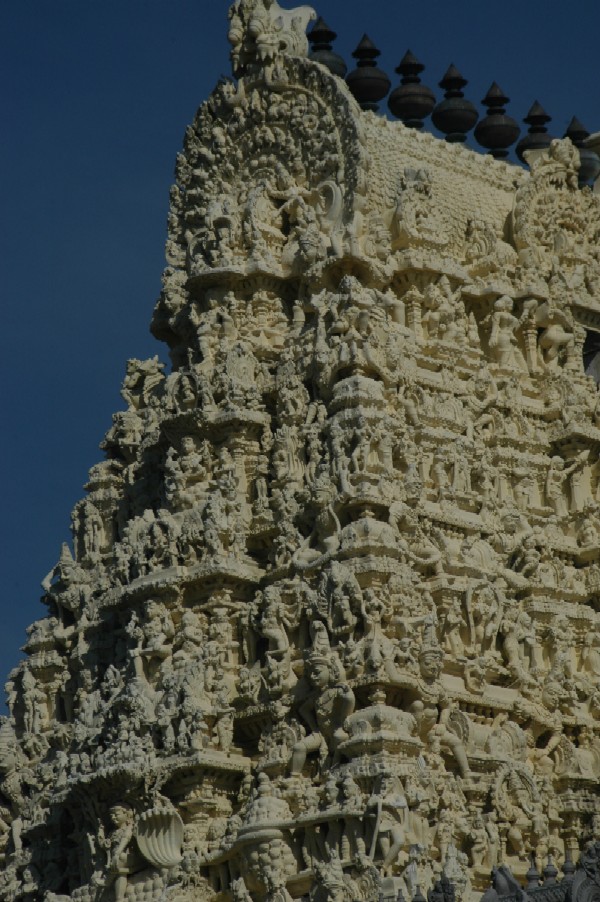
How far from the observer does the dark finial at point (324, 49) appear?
5275 centimetres

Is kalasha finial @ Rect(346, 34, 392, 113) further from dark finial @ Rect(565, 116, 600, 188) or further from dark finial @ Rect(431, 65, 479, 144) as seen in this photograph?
dark finial @ Rect(565, 116, 600, 188)

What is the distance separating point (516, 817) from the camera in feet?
147

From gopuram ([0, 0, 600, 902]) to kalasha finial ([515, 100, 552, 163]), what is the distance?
7.87ft

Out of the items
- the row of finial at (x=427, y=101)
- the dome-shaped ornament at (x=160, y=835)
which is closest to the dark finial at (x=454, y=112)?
the row of finial at (x=427, y=101)

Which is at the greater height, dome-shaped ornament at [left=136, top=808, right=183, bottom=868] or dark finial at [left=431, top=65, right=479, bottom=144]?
dark finial at [left=431, top=65, right=479, bottom=144]

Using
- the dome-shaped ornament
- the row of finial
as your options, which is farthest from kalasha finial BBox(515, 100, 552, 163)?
the dome-shaped ornament

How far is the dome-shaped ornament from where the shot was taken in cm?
4431

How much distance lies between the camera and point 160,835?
4453 centimetres

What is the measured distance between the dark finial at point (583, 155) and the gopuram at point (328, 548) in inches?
106

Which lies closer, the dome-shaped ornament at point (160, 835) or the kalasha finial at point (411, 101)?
the dome-shaped ornament at point (160, 835)

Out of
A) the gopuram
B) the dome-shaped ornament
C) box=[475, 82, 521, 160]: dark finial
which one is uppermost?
box=[475, 82, 521, 160]: dark finial

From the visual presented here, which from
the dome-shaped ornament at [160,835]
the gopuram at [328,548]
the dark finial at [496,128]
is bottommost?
the dome-shaped ornament at [160,835]

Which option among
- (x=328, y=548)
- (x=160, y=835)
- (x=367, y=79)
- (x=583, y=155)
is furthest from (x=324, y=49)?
(x=160, y=835)

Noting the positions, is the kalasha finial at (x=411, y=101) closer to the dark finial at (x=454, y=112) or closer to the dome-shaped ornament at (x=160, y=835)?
the dark finial at (x=454, y=112)
